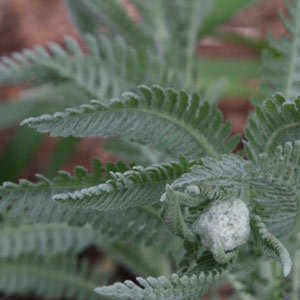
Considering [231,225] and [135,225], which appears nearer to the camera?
[231,225]

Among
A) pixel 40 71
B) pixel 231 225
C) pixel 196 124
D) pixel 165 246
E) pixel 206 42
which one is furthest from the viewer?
pixel 206 42

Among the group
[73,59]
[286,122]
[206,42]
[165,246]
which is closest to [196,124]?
[286,122]

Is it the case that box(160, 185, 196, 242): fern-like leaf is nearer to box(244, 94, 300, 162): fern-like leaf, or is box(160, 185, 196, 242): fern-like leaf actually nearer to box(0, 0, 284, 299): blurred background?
box(244, 94, 300, 162): fern-like leaf

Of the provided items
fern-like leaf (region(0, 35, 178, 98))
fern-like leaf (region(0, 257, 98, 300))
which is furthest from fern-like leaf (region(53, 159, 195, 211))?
fern-like leaf (region(0, 257, 98, 300))

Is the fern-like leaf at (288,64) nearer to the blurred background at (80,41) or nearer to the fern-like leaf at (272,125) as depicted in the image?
the fern-like leaf at (272,125)

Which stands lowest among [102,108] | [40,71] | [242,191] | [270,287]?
[270,287]

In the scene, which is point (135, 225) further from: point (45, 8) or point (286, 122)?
point (45, 8)

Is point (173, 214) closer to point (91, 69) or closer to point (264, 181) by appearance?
point (264, 181)
